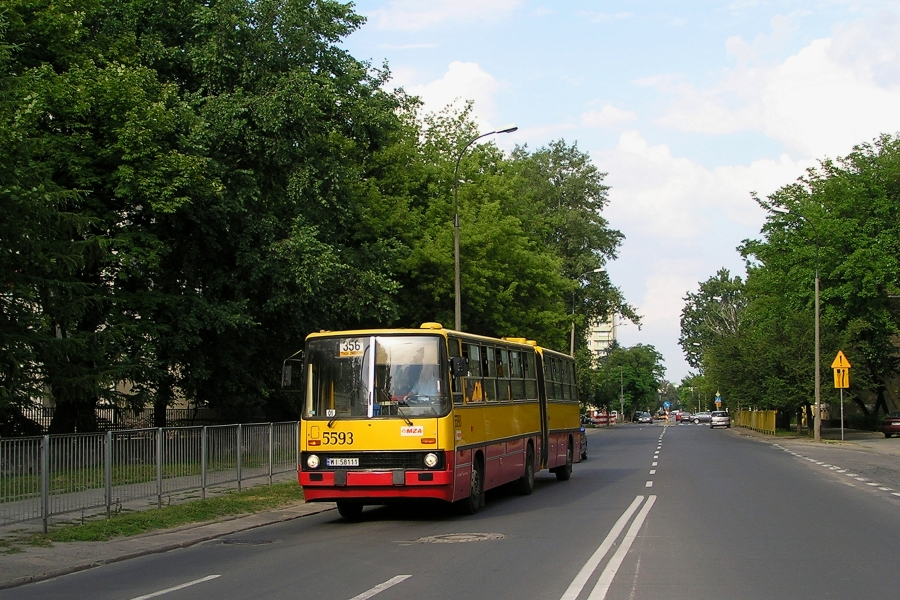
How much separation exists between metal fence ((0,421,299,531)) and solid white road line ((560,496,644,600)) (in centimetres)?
773

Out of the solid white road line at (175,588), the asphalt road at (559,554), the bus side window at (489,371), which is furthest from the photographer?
the bus side window at (489,371)

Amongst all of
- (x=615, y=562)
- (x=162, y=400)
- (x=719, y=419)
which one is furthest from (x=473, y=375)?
(x=719, y=419)

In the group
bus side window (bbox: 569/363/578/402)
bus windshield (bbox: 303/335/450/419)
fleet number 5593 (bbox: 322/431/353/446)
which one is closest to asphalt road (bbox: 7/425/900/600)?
fleet number 5593 (bbox: 322/431/353/446)

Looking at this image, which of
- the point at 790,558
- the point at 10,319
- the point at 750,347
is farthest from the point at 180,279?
the point at 750,347

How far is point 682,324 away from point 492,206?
93061 millimetres

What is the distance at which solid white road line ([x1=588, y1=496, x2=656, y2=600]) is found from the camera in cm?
920

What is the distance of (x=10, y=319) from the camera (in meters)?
23.8

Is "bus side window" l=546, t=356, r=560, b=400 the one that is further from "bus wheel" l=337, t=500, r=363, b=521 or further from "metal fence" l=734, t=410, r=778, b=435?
"metal fence" l=734, t=410, r=778, b=435

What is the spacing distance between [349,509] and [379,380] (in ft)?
8.68

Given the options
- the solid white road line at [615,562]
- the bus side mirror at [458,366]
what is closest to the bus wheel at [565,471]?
the solid white road line at [615,562]

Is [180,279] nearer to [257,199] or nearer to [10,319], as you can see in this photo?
[257,199]

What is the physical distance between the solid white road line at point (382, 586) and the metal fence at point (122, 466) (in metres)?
6.34

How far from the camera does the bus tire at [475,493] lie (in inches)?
680

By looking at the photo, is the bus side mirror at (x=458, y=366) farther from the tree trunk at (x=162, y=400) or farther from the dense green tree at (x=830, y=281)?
the dense green tree at (x=830, y=281)
